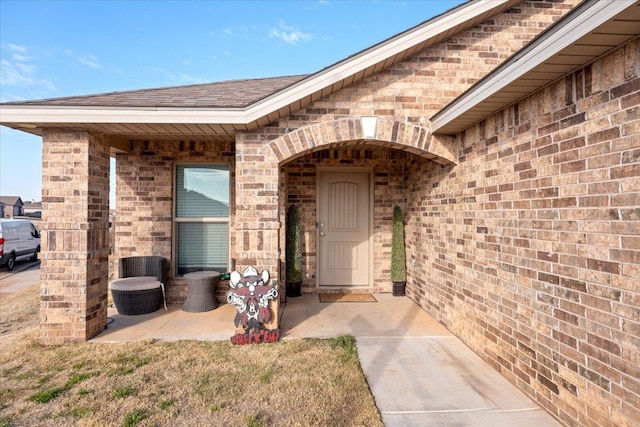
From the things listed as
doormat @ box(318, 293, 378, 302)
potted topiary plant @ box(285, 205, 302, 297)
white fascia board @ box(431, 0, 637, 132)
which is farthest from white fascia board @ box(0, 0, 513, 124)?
doormat @ box(318, 293, 378, 302)

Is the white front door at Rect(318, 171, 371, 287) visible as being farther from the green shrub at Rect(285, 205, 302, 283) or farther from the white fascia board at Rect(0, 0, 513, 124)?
the white fascia board at Rect(0, 0, 513, 124)

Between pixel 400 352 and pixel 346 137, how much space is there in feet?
8.65

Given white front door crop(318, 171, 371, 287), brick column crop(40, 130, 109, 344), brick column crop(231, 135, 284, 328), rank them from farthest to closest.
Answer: white front door crop(318, 171, 371, 287), brick column crop(231, 135, 284, 328), brick column crop(40, 130, 109, 344)

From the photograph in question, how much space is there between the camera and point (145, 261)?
18.6 feet

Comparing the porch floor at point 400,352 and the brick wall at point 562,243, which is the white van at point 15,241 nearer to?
the porch floor at point 400,352

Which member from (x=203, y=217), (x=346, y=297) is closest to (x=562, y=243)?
(x=346, y=297)

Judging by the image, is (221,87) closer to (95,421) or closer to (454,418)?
(95,421)

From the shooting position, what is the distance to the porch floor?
9.06 ft

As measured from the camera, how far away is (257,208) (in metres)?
4.32

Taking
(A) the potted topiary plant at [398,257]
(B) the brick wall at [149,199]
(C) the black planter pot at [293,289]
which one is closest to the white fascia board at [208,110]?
(B) the brick wall at [149,199]

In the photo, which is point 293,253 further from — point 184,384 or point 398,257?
point 184,384

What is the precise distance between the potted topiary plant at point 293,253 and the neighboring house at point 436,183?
0.34m

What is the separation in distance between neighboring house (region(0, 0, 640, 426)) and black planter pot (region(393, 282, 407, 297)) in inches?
5.6

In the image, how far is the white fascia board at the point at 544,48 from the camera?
198 centimetres
